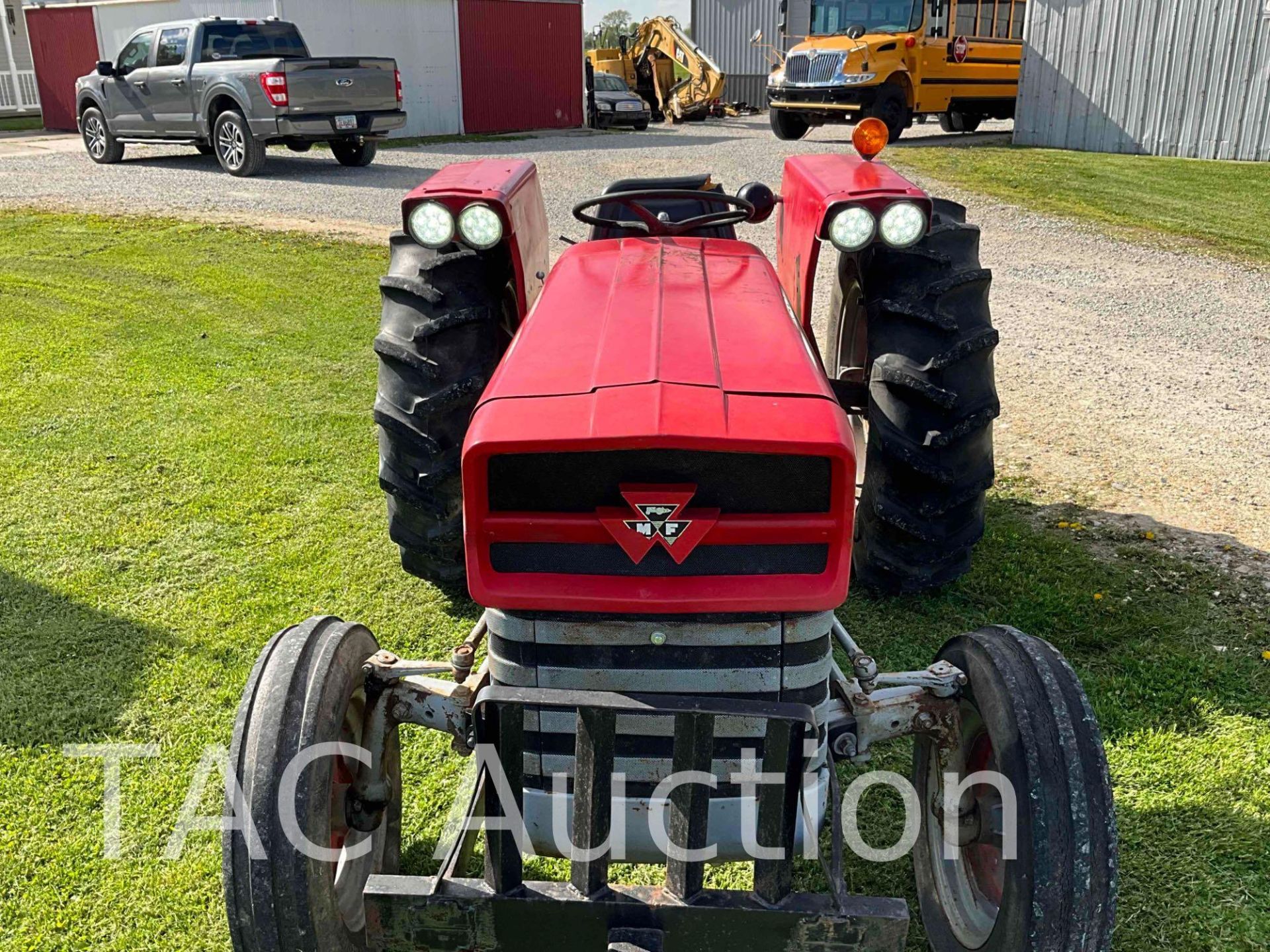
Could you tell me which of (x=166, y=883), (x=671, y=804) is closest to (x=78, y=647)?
(x=166, y=883)

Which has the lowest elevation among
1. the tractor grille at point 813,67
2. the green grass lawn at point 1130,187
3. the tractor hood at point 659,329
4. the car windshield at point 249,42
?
the green grass lawn at point 1130,187

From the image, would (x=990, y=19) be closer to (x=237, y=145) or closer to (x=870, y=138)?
(x=237, y=145)

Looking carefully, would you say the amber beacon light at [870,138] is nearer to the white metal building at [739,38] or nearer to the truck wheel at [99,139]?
the truck wheel at [99,139]

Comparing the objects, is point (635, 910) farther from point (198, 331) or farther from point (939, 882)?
point (198, 331)

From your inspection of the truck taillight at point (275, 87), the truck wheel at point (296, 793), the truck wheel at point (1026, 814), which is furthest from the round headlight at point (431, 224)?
the truck taillight at point (275, 87)

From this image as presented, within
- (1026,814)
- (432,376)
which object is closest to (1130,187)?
(432,376)

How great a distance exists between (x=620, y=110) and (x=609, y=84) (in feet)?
4.53

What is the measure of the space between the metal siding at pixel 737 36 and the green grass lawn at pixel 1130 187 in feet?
46.5

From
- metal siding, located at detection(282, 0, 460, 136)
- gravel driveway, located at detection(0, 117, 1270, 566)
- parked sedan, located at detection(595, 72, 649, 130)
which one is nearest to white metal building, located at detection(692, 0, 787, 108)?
parked sedan, located at detection(595, 72, 649, 130)

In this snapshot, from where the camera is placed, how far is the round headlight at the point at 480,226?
3193 mm

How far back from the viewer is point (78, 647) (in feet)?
11.7

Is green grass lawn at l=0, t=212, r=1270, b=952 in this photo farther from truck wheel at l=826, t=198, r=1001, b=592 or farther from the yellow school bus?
the yellow school bus

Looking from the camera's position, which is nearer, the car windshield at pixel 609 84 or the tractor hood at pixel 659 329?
the tractor hood at pixel 659 329

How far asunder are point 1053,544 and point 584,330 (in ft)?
8.30
